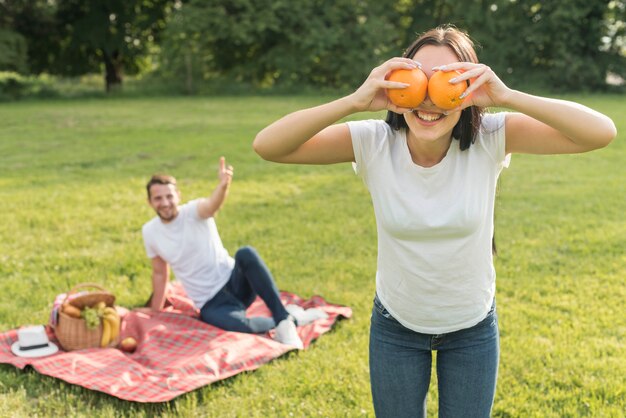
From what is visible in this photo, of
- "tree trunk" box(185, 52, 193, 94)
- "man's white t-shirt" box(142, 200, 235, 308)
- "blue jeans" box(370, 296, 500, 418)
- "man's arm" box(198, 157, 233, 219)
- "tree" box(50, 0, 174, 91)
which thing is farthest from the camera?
"tree" box(50, 0, 174, 91)

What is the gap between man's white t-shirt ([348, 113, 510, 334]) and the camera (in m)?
2.46

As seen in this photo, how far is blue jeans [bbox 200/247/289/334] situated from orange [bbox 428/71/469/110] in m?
3.32

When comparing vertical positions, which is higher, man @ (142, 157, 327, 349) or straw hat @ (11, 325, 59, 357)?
man @ (142, 157, 327, 349)

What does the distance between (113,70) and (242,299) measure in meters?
26.4

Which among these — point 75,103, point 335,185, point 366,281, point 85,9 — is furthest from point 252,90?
point 366,281

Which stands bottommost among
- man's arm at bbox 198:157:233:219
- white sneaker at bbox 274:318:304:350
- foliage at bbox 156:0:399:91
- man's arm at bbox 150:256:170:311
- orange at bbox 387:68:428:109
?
white sneaker at bbox 274:318:304:350

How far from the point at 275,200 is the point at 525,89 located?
60.0 feet

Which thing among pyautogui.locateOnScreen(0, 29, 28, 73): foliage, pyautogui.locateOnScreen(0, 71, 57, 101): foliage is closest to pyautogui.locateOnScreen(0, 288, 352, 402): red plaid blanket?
pyautogui.locateOnScreen(0, 71, 57, 101): foliage

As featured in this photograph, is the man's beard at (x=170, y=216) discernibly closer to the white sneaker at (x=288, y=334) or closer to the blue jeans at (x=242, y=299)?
the blue jeans at (x=242, y=299)

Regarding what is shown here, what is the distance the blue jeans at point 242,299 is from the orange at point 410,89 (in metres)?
3.24

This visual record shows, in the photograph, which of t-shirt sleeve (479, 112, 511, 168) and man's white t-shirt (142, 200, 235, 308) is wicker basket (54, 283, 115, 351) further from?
t-shirt sleeve (479, 112, 511, 168)

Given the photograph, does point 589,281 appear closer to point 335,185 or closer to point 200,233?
point 200,233

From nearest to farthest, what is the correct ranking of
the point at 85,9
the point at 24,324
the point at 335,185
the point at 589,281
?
1. the point at 24,324
2. the point at 589,281
3. the point at 335,185
4. the point at 85,9

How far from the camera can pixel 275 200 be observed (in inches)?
362
